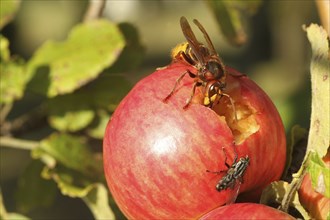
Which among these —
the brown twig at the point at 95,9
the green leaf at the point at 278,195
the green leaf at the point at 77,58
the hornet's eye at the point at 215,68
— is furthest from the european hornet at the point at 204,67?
the brown twig at the point at 95,9

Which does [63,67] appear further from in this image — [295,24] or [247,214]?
[295,24]

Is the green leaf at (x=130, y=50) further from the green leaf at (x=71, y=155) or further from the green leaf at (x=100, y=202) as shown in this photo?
the green leaf at (x=100, y=202)

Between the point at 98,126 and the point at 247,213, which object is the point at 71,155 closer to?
the point at 98,126

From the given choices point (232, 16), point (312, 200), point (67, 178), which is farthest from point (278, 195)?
point (232, 16)

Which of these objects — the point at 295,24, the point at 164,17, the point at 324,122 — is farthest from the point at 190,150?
the point at 164,17

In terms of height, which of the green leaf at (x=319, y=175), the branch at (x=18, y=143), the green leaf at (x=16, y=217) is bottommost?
the green leaf at (x=16, y=217)

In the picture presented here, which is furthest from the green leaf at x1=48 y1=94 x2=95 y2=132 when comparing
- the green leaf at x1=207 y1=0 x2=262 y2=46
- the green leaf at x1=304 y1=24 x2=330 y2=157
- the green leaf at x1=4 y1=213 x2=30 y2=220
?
the green leaf at x1=304 y1=24 x2=330 y2=157

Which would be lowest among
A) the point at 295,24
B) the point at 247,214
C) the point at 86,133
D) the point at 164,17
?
the point at 164,17
